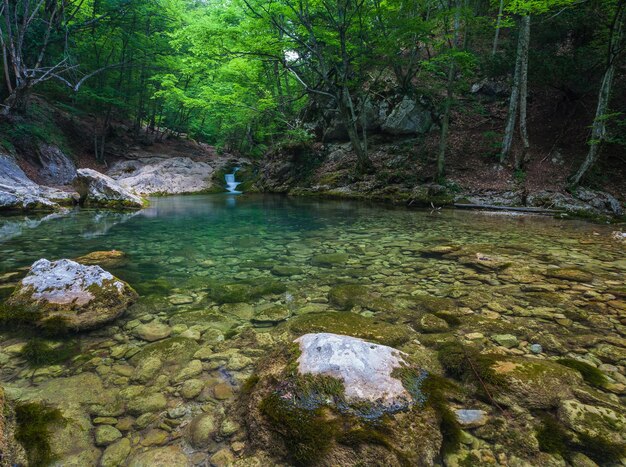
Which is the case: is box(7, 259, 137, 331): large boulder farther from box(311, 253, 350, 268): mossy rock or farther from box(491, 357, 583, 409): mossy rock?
box(491, 357, 583, 409): mossy rock

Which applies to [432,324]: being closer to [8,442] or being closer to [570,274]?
[570,274]

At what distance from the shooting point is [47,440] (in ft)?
5.90

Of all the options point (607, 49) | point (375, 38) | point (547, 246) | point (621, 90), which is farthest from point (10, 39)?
point (621, 90)

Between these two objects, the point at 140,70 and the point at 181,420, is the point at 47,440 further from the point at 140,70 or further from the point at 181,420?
the point at 140,70

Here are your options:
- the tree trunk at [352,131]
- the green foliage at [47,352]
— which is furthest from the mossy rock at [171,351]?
the tree trunk at [352,131]

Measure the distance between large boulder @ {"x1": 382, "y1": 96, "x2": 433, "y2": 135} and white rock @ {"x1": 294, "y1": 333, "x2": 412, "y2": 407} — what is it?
16491mm

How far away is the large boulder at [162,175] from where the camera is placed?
64.9ft

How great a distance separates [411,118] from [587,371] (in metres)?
16.3

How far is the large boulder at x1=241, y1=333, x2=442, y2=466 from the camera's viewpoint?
164cm

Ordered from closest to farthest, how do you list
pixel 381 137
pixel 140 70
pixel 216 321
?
pixel 216 321, pixel 381 137, pixel 140 70

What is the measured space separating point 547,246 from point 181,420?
676 cm

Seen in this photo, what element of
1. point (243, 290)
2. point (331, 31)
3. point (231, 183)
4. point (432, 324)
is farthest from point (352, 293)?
point (231, 183)

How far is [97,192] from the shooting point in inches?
501

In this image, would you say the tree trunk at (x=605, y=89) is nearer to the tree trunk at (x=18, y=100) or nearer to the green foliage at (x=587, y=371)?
the green foliage at (x=587, y=371)
